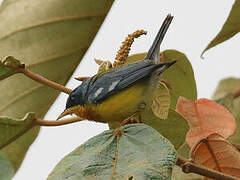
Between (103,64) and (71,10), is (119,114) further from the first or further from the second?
(71,10)

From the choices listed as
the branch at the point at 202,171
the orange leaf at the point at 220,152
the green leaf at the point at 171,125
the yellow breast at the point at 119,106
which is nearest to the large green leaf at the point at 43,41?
the yellow breast at the point at 119,106

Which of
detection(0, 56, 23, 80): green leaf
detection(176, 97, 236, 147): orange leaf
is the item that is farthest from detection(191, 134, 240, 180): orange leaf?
detection(0, 56, 23, 80): green leaf

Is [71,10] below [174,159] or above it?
above

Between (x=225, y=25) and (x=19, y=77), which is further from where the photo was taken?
(x=19, y=77)

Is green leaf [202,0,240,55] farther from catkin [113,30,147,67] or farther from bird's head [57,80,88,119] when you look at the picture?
bird's head [57,80,88,119]

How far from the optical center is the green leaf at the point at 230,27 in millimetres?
2270

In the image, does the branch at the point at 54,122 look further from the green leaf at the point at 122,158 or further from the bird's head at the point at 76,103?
the bird's head at the point at 76,103

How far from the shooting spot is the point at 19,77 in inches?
99.3

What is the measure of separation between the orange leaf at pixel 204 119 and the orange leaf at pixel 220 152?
0.41 feet

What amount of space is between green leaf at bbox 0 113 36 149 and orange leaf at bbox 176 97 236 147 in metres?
0.60

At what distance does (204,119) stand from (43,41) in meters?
0.79

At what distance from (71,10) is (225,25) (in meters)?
0.67

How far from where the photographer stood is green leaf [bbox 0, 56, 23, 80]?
82.4 inches

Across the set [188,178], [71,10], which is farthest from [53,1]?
[188,178]
